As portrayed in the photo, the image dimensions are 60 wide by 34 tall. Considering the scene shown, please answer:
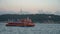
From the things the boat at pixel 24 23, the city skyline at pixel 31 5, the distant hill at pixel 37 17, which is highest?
the city skyline at pixel 31 5

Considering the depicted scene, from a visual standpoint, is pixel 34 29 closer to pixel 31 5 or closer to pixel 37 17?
pixel 37 17

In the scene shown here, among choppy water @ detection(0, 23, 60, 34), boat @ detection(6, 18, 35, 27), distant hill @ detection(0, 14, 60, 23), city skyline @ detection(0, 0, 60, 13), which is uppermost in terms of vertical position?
city skyline @ detection(0, 0, 60, 13)

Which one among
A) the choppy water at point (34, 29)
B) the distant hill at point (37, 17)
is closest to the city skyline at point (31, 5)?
the distant hill at point (37, 17)

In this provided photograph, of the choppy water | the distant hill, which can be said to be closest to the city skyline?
the distant hill

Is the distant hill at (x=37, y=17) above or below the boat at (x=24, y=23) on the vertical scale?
above

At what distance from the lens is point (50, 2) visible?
64.3 inches

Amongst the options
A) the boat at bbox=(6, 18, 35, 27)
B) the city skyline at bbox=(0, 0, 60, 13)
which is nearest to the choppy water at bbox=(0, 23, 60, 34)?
the boat at bbox=(6, 18, 35, 27)

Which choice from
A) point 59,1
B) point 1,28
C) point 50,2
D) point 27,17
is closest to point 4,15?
point 1,28

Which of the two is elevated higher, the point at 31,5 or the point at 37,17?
the point at 31,5

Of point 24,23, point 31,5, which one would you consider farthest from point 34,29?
point 31,5

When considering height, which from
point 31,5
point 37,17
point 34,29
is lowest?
point 34,29

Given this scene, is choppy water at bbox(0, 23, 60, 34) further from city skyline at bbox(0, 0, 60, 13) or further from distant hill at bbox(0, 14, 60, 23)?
city skyline at bbox(0, 0, 60, 13)

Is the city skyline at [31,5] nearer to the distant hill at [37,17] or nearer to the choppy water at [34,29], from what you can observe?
the distant hill at [37,17]

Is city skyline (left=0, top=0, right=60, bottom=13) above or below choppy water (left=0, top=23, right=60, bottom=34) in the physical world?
above
